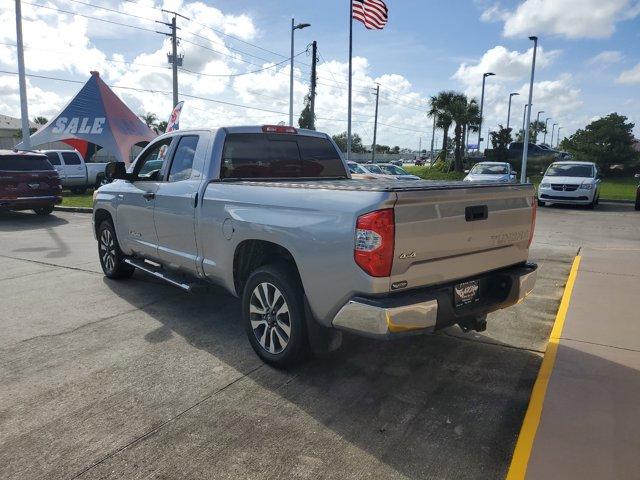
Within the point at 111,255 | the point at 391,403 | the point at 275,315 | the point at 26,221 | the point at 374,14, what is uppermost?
the point at 374,14

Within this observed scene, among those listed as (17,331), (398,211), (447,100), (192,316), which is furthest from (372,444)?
(447,100)

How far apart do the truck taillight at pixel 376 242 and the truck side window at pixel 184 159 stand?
2440 mm

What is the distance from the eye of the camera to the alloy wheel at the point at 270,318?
3848 mm

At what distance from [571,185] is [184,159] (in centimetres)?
1563

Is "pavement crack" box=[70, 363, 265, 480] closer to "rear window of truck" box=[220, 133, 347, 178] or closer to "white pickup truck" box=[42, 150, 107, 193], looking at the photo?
"rear window of truck" box=[220, 133, 347, 178]

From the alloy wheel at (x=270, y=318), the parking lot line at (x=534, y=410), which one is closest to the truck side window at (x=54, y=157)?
the alloy wheel at (x=270, y=318)

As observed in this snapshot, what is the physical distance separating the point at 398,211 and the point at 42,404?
2738mm

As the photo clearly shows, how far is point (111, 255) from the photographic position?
6.73 meters

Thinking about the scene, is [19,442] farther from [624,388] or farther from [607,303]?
[607,303]

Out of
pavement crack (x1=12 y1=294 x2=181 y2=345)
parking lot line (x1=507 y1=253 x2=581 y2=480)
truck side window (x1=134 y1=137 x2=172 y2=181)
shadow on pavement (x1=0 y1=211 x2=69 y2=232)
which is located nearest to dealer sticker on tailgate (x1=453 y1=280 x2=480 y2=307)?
parking lot line (x1=507 y1=253 x2=581 y2=480)

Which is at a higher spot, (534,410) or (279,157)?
(279,157)

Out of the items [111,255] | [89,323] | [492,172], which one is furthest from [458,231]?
[492,172]

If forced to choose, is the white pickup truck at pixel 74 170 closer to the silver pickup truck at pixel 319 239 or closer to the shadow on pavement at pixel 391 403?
the silver pickup truck at pixel 319 239

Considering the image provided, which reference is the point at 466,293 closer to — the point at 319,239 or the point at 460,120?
the point at 319,239
